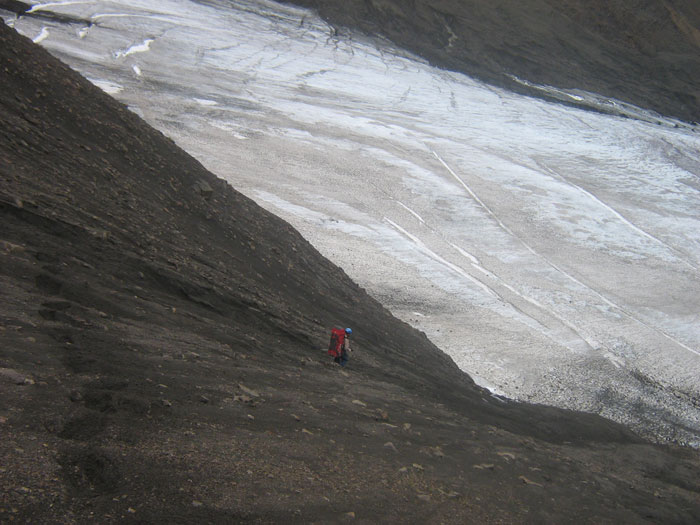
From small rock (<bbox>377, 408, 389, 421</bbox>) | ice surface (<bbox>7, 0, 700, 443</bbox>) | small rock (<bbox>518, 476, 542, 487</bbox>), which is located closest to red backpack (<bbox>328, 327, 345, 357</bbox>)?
small rock (<bbox>377, 408, 389, 421</bbox>)

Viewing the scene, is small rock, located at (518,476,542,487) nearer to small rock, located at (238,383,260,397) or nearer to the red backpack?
the red backpack

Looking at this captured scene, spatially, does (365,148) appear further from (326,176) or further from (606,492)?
(606,492)

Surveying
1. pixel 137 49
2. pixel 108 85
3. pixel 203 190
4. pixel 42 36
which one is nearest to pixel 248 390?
pixel 203 190

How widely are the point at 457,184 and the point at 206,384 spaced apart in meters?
18.8

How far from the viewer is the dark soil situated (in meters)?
4.04

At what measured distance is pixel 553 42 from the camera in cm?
4544

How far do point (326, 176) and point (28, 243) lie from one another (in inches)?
595

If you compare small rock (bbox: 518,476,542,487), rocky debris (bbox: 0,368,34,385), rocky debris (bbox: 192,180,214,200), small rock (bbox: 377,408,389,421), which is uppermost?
rocky debris (bbox: 192,180,214,200)

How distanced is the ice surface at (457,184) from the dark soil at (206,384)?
8.62 ft

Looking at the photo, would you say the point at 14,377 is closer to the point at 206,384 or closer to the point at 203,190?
the point at 206,384

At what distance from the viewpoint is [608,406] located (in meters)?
12.0

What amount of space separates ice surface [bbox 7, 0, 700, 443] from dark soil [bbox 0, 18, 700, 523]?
8.62 feet

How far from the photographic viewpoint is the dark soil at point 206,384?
4.04 m

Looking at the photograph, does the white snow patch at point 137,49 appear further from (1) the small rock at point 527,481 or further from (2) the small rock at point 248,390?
(1) the small rock at point 527,481
